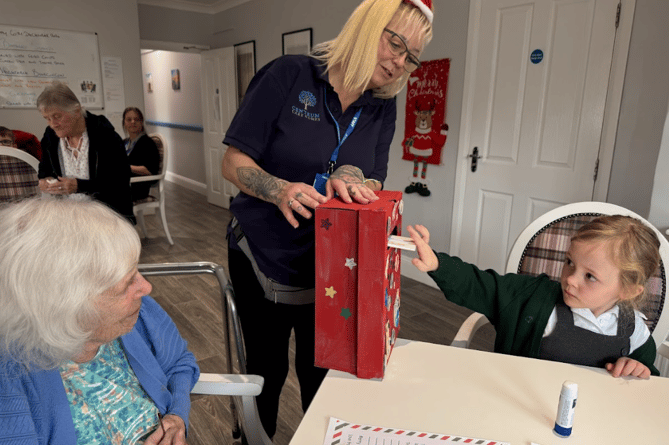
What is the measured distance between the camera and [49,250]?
75 cm

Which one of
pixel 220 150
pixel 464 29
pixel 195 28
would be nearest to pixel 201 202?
pixel 220 150

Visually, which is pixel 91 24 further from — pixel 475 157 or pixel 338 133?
pixel 338 133

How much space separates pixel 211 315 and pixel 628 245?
8.33 feet

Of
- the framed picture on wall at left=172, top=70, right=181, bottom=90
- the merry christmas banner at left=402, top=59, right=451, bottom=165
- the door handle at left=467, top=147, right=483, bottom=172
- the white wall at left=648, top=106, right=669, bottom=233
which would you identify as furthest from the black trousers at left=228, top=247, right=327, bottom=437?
the framed picture on wall at left=172, top=70, right=181, bottom=90

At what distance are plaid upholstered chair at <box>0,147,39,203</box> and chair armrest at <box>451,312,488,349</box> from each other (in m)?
1.95

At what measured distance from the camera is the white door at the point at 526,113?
267cm

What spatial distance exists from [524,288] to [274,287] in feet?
2.30

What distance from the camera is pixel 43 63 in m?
4.96

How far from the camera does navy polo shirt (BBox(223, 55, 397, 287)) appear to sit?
3.70ft

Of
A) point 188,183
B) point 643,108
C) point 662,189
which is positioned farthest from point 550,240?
point 188,183

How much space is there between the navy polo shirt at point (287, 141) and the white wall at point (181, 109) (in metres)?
6.60

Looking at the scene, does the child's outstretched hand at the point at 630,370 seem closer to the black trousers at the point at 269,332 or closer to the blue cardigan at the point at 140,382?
the black trousers at the point at 269,332

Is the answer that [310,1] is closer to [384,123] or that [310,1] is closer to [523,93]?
[523,93]

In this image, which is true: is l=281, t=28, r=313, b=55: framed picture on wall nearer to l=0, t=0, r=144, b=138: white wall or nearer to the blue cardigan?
l=0, t=0, r=144, b=138: white wall
